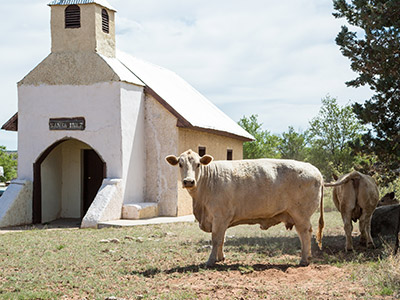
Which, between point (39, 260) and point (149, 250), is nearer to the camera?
A: point (39, 260)

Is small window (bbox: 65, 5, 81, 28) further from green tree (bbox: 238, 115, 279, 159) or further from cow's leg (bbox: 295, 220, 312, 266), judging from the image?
green tree (bbox: 238, 115, 279, 159)

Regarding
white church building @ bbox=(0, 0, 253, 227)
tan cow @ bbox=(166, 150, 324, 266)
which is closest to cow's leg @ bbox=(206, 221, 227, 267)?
tan cow @ bbox=(166, 150, 324, 266)

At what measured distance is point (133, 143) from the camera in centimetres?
1738

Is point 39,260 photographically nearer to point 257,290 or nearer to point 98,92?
point 257,290

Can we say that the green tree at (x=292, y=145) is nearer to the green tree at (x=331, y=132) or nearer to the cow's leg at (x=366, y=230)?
the green tree at (x=331, y=132)

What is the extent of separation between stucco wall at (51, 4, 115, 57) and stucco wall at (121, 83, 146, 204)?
198 centimetres

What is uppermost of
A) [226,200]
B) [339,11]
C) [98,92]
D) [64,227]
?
[339,11]


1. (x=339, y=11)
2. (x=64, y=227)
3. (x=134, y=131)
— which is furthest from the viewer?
(x=134, y=131)

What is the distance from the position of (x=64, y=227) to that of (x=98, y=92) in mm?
4699

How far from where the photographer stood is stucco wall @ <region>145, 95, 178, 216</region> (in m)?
17.5

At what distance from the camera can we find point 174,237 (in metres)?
12.9

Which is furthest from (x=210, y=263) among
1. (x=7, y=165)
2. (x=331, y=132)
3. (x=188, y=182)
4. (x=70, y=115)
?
(x=7, y=165)

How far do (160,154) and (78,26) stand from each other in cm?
539

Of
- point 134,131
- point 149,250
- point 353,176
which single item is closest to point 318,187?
point 353,176
